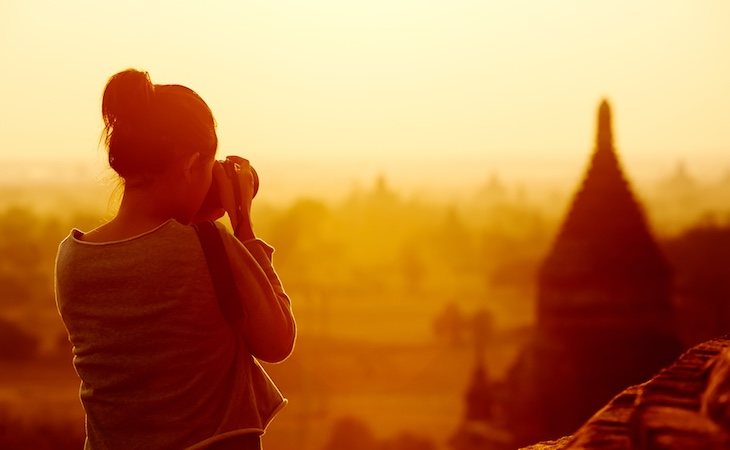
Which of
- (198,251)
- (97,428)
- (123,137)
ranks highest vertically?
(123,137)

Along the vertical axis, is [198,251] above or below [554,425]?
above

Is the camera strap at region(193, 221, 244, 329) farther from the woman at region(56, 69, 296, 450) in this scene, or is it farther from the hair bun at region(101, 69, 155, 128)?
the hair bun at region(101, 69, 155, 128)

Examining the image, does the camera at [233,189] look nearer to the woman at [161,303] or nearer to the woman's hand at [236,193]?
the woman's hand at [236,193]

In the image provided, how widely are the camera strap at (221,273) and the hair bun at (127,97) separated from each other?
35 centimetres

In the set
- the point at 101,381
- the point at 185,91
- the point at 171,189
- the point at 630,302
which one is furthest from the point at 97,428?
the point at 630,302

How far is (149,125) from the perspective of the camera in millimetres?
2340

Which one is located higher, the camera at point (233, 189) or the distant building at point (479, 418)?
the camera at point (233, 189)

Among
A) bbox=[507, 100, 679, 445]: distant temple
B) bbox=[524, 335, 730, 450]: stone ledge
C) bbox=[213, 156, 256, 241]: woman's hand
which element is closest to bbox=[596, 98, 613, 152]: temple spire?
bbox=[507, 100, 679, 445]: distant temple

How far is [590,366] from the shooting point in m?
26.2

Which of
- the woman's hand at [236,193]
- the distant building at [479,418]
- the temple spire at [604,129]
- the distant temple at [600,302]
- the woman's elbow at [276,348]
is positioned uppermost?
the woman's hand at [236,193]

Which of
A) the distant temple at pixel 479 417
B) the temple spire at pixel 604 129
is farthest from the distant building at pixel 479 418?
the temple spire at pixel 604 129

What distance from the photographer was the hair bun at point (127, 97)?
2.35 m

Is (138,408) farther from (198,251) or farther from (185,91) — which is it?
(185,91)

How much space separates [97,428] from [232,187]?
725 mm
